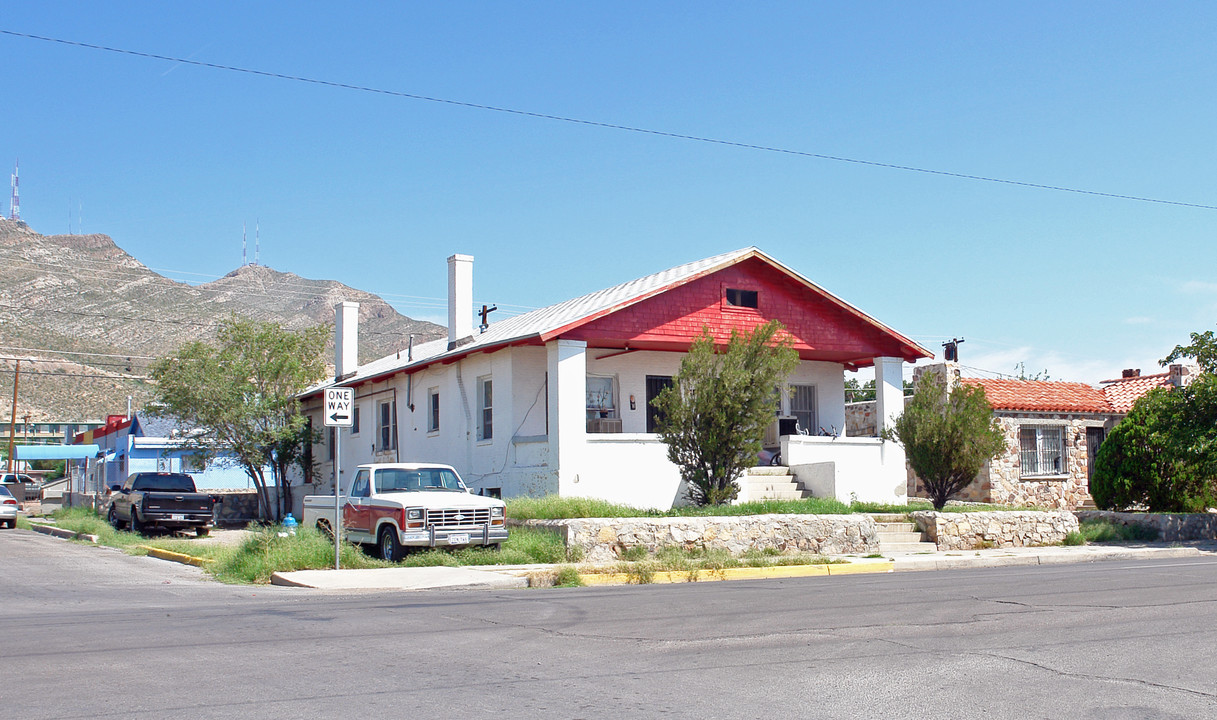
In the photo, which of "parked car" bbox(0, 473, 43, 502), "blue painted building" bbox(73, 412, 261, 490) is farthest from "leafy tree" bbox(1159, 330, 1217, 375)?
"parked car" bbox(0, 473, 43, 502)

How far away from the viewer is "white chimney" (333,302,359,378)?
3494cm

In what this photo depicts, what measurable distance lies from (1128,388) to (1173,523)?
41.8 ft

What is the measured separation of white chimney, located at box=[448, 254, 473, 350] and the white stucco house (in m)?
0.04

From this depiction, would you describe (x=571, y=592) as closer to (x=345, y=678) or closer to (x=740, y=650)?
(x=740, y=650)

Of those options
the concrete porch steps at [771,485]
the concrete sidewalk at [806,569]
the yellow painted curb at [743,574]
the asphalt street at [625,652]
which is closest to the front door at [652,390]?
the concrete porch steps at [771,485]

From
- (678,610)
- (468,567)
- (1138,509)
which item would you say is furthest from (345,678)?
(1138,509)

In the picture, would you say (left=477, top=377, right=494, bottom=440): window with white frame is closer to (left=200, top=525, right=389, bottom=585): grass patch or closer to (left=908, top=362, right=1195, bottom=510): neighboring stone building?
(left=200, top=525, right=389, bottom=585): grass patch

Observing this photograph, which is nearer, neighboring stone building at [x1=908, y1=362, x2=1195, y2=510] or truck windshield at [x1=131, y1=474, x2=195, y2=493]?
truck windshield at [x1=131, y1=474, x2=195, y2=493]

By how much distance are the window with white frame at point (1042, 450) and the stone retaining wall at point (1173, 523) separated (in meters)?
6.76

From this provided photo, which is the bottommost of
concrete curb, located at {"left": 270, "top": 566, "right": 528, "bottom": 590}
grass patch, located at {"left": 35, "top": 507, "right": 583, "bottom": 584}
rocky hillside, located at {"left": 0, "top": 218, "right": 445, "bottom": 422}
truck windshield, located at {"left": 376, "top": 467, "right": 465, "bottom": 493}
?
concrete curb, located at {"left": 270, "top": 566, "right": 528, "bottom": 590}

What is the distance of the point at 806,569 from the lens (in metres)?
17.3

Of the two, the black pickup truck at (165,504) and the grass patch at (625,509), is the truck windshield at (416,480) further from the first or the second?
the black pickup truck at (165,504)

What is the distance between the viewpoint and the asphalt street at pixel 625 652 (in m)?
6.81

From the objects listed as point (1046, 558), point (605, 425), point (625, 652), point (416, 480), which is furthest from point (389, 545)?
point (1046, 558)
